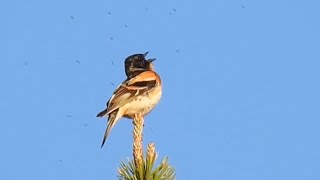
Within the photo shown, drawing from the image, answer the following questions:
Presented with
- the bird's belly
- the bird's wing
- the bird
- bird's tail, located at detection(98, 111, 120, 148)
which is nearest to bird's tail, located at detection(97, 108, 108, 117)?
bird's tail, located at detection(98, 111, 120, 148)

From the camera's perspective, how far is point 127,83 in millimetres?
10828

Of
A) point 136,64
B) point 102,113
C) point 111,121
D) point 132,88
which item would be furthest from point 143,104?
point 136,64

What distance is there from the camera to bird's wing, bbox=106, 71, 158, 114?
32.6 ft

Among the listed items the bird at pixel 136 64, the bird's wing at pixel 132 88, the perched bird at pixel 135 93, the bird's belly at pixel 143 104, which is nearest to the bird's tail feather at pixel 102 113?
the perched bird at pixel 135 93

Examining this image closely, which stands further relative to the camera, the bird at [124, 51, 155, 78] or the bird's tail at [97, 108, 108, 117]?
the bird at [124, 51, 155, 78]

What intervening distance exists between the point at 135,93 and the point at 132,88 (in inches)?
6.1

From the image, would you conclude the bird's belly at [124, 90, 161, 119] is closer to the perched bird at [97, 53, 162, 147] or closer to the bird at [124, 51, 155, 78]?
the perched bird at [97, 53, 162, 147]

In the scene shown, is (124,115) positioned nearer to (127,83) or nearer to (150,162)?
(127,83)

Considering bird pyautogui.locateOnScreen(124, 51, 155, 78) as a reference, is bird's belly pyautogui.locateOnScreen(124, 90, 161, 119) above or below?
below

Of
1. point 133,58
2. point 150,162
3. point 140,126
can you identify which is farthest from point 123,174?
point 133,58

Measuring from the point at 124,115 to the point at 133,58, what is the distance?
2.00 metres

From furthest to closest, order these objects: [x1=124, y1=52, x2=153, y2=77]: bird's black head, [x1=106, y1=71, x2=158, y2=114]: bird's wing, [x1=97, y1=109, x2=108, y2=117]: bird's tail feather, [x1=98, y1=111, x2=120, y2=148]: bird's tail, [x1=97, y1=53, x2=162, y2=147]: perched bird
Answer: [x1=124, y1=52, x2=153, y2=77]: bird's black head, [x1=106, y1=71, x2=158, y2=114]: bird's wing, [x1=97, y1=53, x2=162, y2=147]: perched bird, [x1=97, y1=109, x2=108, y2=117]: bird's tail feather, [x1=98, y1=111, x2=120, y2=148]: bird's tail

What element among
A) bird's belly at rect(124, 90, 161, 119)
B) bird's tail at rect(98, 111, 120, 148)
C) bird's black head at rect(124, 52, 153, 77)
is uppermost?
bird's black head at rect(124, 52, 153, 77)

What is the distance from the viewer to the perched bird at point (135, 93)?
31.9 ft
